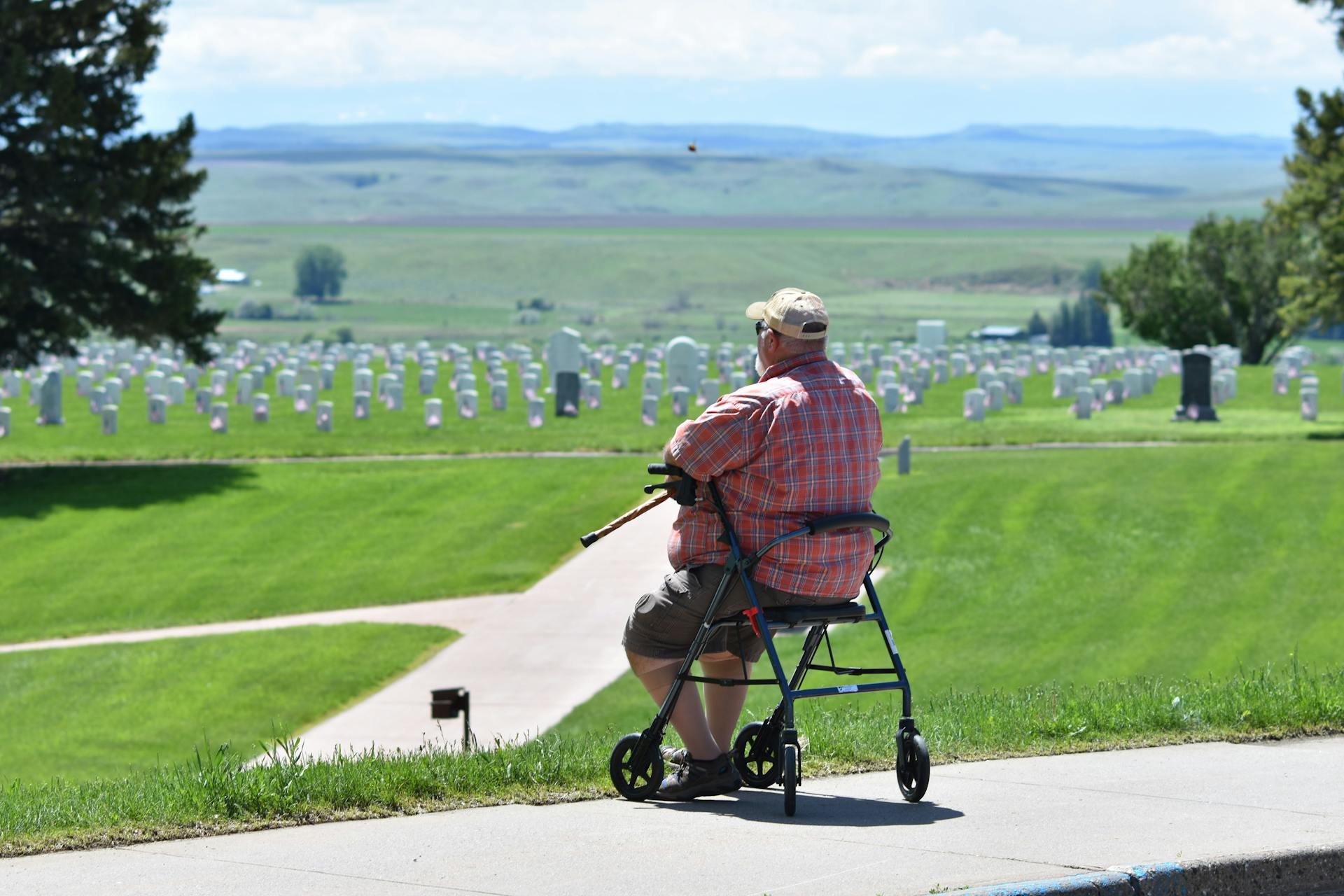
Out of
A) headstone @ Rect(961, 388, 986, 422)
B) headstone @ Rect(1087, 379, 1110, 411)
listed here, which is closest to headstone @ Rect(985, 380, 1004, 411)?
headstone @ Rect(1087, 379, 1110, 411)

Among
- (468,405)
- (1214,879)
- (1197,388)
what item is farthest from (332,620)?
(1197,388)

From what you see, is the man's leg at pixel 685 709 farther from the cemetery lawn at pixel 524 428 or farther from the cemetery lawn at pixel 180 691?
the cemetery lawn at pixel 524 428

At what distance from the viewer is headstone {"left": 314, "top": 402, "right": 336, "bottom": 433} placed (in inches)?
1432

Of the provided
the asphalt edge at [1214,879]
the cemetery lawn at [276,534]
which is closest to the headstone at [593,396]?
the cemetery lawn at [276,534]

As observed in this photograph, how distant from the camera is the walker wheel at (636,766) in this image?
6.23 metres

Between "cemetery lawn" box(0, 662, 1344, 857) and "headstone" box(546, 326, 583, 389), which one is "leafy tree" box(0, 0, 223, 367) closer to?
"headstone" box(546, 326, 583, 389)

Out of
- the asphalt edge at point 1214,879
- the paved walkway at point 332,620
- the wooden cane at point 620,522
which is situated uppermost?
the wooden cane at point 620,522

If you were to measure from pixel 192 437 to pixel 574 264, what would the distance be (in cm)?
15736

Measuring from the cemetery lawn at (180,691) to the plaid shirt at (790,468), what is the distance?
346 inches

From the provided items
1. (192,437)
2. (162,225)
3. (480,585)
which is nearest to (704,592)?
(480,585)

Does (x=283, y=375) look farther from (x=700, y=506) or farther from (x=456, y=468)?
(x=700, y=506)

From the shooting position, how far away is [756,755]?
660 centimetres

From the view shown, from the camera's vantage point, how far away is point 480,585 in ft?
70.1

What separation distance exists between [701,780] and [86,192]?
24.9 metres
